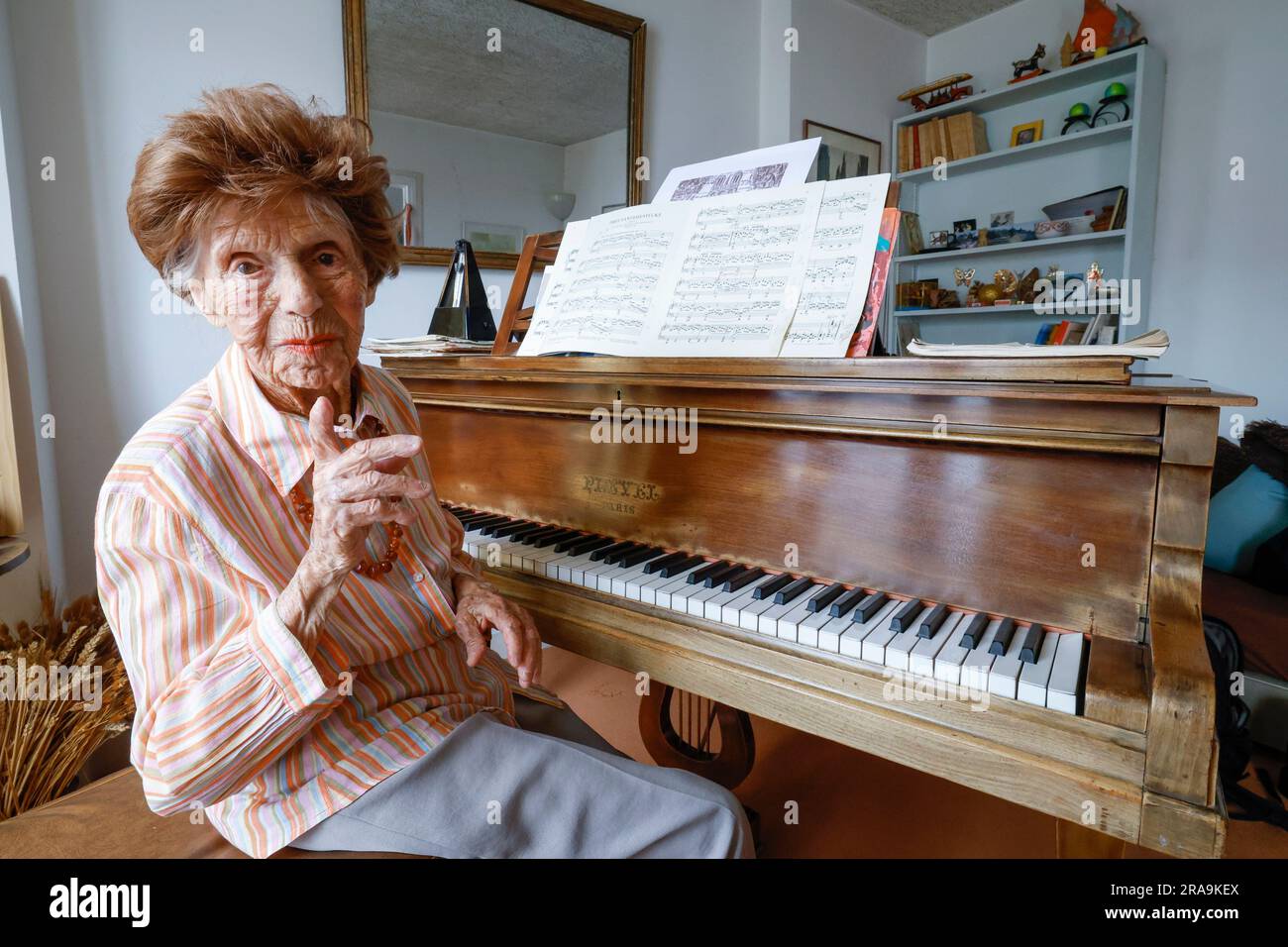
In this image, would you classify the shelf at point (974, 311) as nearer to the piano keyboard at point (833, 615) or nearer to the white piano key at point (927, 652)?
the piano keyboard at point (833, 615)

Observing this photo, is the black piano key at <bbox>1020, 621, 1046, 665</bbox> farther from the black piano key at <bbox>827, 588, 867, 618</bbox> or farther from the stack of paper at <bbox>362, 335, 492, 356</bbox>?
the stack of paper at <bbox>362, 335, 492, 356</bbox>

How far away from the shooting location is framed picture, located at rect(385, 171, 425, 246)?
2.71 m

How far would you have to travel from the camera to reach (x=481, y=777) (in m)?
0.95

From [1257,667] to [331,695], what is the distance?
2.73 meters

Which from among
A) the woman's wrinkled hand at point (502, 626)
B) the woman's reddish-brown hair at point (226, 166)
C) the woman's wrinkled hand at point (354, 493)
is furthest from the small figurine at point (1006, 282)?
the woman's wrinkled hand at point (354, 493)

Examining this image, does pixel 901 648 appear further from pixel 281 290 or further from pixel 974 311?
pixel 974 311

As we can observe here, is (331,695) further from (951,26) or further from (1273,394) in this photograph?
(951,26)

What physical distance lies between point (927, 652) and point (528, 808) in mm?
579

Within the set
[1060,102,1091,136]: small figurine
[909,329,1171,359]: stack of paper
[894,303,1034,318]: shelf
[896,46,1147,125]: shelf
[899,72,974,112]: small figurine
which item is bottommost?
[909,329,1171,359]: stack of paper

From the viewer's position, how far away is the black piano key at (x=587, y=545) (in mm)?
1484

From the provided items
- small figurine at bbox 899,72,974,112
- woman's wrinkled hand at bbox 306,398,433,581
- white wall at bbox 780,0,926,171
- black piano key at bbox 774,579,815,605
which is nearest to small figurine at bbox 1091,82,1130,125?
small figurine at bbox 899,72,974,112

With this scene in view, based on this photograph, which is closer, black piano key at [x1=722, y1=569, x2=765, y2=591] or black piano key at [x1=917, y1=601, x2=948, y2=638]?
black piano key at [x1=917, y1=601, x2=948, y2=638]

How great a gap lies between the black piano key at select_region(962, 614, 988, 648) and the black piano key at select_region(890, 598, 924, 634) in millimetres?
79
